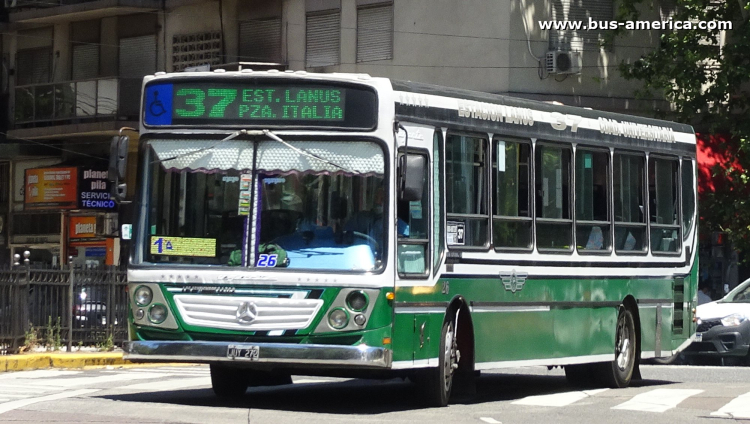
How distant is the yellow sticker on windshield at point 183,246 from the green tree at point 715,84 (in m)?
16.4

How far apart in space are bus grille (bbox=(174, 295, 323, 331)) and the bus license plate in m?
0.15

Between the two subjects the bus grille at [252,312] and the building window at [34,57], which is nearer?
the bus grille at [252,312]

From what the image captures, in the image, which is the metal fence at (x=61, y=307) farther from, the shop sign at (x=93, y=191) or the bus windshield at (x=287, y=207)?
the shop sign at (x=93, y=191)

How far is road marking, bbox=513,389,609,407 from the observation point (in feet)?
43.7

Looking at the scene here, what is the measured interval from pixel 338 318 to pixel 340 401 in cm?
186

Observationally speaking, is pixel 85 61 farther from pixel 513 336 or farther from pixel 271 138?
pixel 271 138

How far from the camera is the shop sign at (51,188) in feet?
114

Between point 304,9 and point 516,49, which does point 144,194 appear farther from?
point 304,9

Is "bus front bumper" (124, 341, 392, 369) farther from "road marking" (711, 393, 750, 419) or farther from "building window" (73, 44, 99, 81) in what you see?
"building window" (73, 44, 99, 81)

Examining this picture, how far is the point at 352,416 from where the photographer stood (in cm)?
1145

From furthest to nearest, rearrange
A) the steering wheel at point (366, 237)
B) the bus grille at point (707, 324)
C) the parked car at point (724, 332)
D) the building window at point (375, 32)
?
the building window at point (375, 32) → the bus grille at point (707, 324) → the parked car at point (724, 332) → the steering wheel at point (366, 237)

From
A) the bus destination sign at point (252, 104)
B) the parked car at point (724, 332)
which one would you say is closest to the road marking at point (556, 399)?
the bus destination sign at point (252, 104)

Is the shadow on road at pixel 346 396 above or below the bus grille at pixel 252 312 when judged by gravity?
below

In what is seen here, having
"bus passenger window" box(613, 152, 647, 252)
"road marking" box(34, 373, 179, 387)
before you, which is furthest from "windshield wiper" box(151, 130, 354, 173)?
"bus passenger window" box(613, 152, 647, 252)
